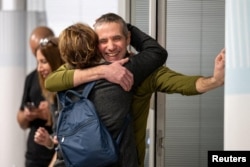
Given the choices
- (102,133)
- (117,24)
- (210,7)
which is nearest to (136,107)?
(102,133)

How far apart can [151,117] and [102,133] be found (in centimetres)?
51

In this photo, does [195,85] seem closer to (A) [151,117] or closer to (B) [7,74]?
(A) [151,117]

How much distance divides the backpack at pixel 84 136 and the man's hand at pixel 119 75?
0.08 metres

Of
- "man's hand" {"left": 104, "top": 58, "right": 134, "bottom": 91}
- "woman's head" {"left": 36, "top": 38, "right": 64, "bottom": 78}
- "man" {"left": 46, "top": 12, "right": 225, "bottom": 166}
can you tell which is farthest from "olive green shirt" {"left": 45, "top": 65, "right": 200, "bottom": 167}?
"woman's head" {"left": 36, "top": 38, "right": 64, "bottom": 78}

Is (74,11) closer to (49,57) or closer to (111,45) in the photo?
(49,57)

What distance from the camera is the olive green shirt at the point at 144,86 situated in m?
1.76

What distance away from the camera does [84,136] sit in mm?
1697

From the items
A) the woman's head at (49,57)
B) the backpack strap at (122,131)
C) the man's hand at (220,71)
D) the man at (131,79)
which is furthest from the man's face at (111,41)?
the woman's head at (49,57)

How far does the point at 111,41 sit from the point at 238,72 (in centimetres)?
50

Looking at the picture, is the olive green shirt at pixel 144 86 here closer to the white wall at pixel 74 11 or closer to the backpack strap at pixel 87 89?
the backpack strap at pixel 87 89

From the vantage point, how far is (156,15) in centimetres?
214

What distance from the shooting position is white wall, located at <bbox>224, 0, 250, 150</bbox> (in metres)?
1.70

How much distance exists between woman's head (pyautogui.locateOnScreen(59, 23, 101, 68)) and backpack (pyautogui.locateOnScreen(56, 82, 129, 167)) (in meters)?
0.11

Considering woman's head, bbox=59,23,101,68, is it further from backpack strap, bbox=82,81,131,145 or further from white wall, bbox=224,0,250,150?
white wall, bbox=224,0,250,150
